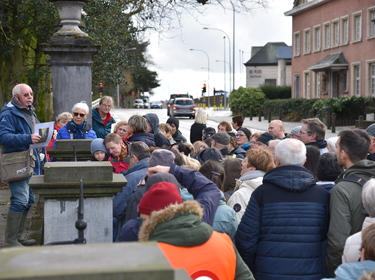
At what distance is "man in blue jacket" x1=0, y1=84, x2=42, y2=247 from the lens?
289 inches

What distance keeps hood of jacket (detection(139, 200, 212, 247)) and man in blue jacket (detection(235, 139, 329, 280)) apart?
153cm

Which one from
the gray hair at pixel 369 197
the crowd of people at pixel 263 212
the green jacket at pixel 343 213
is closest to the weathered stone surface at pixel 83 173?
the crowd of people at pixel 263 212

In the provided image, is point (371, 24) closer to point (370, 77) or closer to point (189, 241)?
point (370, 77)

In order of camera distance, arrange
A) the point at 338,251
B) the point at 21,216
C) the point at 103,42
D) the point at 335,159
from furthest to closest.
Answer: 1. the point at 103,42
2. the point at 21,216
3. the point at 335,159
4. the point at 338,251

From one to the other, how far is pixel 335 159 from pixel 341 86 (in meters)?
43.9

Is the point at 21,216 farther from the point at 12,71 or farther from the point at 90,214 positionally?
the point at 12,71

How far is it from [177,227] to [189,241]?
83 millimetres

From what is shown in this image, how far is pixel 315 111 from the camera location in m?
43.6

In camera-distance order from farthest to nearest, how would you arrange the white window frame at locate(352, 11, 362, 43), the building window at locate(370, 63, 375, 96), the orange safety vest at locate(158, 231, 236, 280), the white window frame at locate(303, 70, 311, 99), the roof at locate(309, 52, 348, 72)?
the white window frame at locate(303, 70, 311, 99) < the roof at locate(309, 52, 348, 72) < the white window frame at locate(352, 11, 362, 43) < the building window at locate(370, 63, 375, 96) < the orange safety vest at locate(158, 231, 236, 280)

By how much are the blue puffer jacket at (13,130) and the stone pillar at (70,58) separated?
3.29 metres

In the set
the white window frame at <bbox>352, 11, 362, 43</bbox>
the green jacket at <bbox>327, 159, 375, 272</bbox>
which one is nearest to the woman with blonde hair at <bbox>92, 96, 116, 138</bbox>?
the green jacket at <bbox>327, 159, 375, 272</bbox>

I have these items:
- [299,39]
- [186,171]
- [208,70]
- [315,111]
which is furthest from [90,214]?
[208,70]

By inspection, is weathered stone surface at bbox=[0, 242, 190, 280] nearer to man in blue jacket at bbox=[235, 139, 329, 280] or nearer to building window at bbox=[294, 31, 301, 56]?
man in blue jacket at bbox=[235, 139, 329, 280]

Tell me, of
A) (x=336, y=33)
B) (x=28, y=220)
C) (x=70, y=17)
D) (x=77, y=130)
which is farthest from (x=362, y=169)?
(x=336, y=33)
